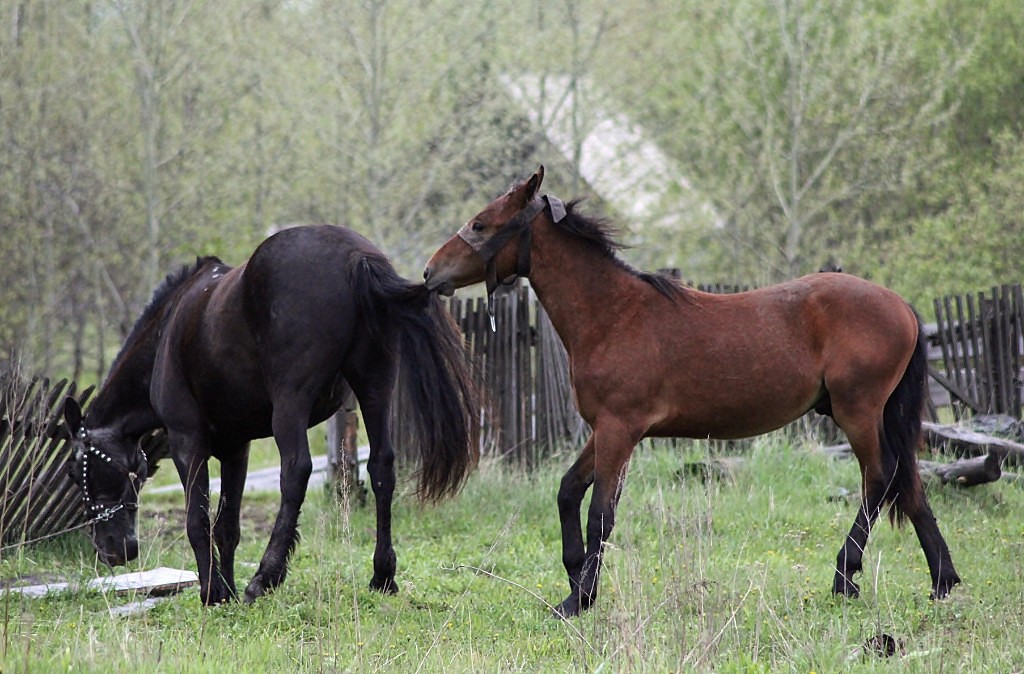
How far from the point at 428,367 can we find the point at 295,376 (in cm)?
68

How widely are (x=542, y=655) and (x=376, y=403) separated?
177 cm

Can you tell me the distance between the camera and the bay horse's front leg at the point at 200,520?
6.00 meters

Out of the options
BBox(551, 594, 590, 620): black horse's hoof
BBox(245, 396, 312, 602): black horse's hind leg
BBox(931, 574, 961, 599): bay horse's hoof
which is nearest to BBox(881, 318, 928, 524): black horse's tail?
BBox(931, 574, 961, 599): bay horse's hoof

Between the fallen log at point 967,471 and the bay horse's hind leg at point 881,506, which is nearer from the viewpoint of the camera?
the bay horse's hind leg at point 881,506

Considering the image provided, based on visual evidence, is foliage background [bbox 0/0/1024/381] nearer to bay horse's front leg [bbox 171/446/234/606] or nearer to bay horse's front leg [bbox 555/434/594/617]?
bay horse's front leg [bbox 171/446/234/606]

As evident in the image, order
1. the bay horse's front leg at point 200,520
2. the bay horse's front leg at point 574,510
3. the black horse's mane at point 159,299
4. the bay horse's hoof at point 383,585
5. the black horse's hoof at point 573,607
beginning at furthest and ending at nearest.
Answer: the black horse's mane at point 159,299
the bay horse's hoof at point 383,585
the bay horse's front leg at point 200,520
the bay horse's front leg at point 574,510
the black horse's hoof at point 573,607

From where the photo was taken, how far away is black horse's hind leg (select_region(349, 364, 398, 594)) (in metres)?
6.08

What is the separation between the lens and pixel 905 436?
5984 millimetres

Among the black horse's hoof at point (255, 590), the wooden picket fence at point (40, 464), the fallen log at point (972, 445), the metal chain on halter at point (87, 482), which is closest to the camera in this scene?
the black horse's hoof at point (255, 590)

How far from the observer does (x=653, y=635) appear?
14.8ft

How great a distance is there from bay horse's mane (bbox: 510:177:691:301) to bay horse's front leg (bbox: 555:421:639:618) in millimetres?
814

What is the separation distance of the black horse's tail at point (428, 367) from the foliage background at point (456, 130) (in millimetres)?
12386

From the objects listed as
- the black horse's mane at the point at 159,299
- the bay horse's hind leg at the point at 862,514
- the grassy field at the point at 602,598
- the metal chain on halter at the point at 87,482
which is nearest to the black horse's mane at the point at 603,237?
the grassy field at the point at 602,598

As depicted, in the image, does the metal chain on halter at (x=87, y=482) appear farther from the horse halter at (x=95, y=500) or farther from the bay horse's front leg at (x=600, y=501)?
the bay horse's front leg at (x=600, y=501)
